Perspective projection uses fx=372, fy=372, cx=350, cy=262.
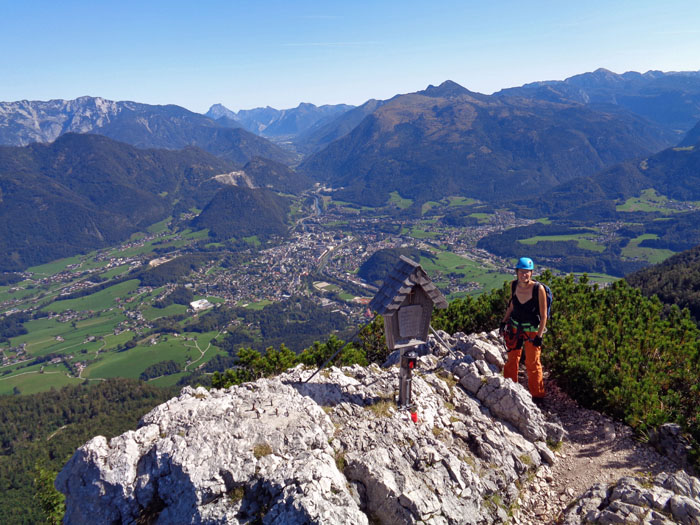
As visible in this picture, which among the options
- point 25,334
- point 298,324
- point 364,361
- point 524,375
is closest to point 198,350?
point 298,324

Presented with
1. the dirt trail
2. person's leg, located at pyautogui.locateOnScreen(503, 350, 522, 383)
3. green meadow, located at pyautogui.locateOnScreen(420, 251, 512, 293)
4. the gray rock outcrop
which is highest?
person's leg, located at pyautogui.locateOnScreen(503, 350, 522, 383)

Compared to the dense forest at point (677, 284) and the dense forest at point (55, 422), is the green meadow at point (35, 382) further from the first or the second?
the dense forest at point (677, 284)

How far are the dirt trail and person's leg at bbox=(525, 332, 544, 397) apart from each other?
36.3 inches

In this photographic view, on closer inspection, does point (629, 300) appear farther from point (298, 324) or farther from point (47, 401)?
point (298, 324)

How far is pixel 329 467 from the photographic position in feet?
33.1

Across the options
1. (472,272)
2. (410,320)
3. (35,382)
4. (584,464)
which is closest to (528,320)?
(410,320)

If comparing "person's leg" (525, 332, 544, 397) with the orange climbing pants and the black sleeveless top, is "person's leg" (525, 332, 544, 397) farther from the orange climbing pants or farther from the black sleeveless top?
the black sleeveless top

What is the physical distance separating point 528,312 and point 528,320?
31 cm

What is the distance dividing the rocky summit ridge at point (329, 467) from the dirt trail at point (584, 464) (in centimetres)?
39

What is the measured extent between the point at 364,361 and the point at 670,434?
48.5ft

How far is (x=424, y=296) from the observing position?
13.2m

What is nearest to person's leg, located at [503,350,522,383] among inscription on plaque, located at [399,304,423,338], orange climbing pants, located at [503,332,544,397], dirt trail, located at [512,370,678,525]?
orange climbing pants, located at [503,332,544,397]

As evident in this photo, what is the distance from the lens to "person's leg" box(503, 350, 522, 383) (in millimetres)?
15195

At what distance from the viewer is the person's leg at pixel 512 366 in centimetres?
1520
